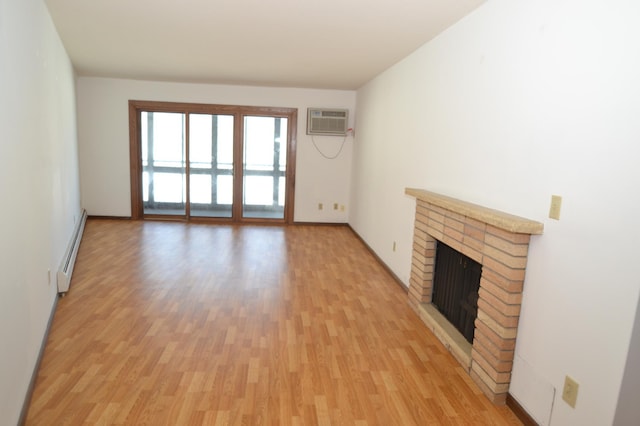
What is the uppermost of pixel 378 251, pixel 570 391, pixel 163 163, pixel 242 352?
pixel 163 163

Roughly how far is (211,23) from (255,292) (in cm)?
247

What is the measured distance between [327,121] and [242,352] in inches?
204


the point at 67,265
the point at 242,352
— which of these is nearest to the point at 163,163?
the point at 67,265

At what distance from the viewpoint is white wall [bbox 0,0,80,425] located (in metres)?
2.01

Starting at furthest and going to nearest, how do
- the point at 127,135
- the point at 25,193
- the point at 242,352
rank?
1. the point at 127,135
2. the point at 242,352
3. the point at 25,193

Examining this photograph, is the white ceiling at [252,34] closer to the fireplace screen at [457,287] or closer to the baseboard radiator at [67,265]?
the fireplace screen at [457,287]

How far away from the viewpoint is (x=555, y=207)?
215 centimetres

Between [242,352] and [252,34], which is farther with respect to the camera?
[252,34]

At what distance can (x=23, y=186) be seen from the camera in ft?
8.20

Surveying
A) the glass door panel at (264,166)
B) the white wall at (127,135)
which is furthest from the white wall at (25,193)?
the glass door panel at (264,166)

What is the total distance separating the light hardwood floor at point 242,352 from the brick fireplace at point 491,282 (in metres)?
0.13

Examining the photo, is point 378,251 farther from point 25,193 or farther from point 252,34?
point 25,193

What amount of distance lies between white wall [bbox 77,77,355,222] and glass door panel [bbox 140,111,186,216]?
0.29 m

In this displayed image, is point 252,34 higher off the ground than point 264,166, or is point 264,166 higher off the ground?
point 252,34
